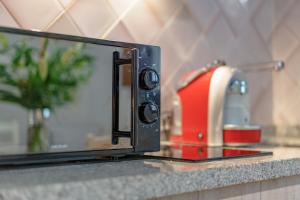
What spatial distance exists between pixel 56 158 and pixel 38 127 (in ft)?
0.23

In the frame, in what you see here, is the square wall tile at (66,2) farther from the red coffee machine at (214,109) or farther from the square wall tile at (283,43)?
the square wall tile at (283,43)

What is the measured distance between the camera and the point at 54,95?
2.60ft

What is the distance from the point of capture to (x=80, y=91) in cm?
84

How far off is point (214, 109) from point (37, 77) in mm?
693

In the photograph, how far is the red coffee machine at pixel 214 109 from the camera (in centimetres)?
135

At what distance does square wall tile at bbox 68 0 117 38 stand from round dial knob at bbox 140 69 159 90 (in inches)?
15.5

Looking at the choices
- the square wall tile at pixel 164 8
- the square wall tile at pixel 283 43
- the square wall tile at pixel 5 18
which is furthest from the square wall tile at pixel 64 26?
the square wall tile at pixel 283 43

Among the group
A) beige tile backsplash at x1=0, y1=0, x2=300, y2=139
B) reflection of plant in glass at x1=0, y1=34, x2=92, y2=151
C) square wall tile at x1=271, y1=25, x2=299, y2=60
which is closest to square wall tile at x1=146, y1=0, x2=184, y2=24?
beige tile backsplash at x1=0, y1=0, x2=300, y2=139

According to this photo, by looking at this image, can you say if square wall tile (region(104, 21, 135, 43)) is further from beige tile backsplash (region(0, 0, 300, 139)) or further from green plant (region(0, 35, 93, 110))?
green plant (region(0, 35, 93, 110))

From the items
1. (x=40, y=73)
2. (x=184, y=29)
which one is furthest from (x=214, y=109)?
(x=40, y=73)

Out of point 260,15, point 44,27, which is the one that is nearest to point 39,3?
point 44,27

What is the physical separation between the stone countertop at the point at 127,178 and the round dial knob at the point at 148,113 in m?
0.09

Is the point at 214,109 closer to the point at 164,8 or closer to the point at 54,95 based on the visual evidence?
the point at 164,8

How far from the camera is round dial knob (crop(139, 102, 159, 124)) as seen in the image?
0.91 meters
